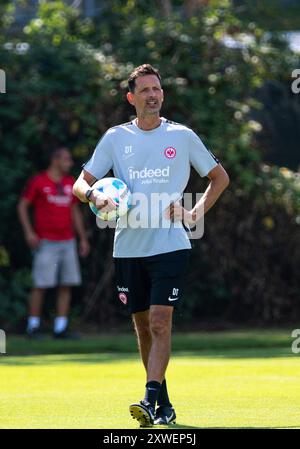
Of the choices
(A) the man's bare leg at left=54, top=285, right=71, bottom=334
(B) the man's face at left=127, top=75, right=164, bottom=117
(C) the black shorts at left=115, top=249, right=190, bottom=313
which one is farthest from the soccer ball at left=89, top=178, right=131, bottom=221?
(A) the man's bare leg at left=54, top=285, right=71, bottom=334

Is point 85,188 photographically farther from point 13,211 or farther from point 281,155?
point 281,155

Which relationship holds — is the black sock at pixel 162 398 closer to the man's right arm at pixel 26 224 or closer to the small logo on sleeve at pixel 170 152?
the small logo on sleeve at pixel 170 152

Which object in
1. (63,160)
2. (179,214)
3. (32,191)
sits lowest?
(179,214)

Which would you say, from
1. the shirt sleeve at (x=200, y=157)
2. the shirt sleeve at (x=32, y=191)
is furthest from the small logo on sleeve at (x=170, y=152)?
the shirt sleeve at (x=32, y=191)

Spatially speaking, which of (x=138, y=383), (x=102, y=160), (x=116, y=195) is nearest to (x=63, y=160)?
(x=138, y=383)

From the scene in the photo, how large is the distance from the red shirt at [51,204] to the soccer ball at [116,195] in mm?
8065

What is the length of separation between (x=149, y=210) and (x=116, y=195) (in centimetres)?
31

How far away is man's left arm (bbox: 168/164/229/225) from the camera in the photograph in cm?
861

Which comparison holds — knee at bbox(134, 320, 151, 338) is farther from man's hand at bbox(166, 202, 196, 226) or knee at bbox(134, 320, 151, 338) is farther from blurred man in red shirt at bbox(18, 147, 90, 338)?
blurred man in red shirt at bbox(18, 147, 90, 338)

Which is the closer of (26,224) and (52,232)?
(26,224)

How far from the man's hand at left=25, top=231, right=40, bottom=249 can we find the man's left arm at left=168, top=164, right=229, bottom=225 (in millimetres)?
7784

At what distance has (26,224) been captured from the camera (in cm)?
1645

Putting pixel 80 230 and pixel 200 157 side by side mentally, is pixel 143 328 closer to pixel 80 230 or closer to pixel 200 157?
pixel 200 157
